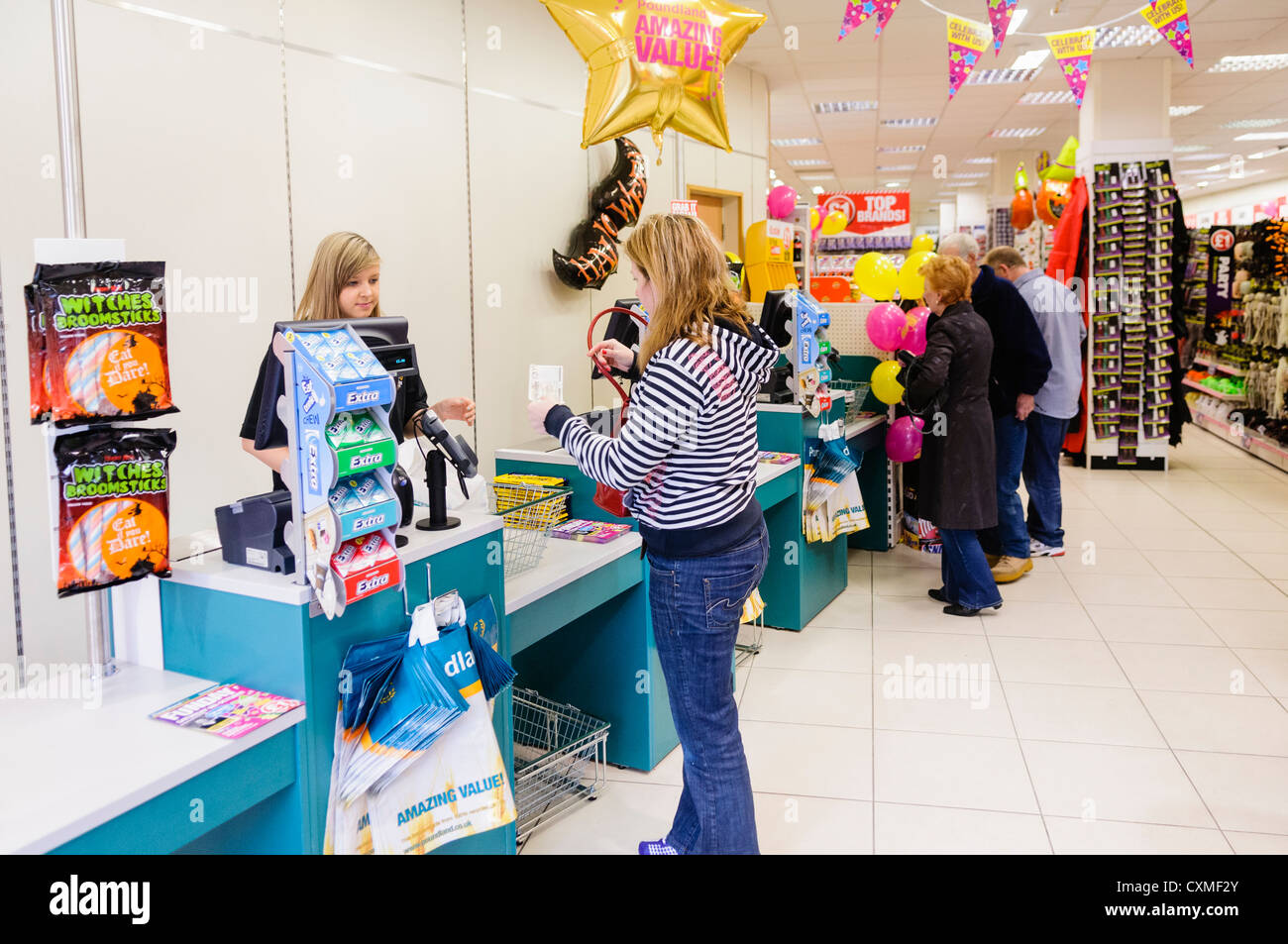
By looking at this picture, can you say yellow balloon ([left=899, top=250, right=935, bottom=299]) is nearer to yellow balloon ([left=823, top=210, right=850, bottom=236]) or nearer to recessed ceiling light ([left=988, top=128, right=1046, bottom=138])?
yellow balloon ([left=823, top=210, right=850, bottom=236])

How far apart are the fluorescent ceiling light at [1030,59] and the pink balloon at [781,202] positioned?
2858 millimetres

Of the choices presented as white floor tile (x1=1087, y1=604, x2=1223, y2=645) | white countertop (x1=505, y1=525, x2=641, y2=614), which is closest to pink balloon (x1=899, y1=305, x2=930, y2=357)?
white floor tile (x1=1087, y1=604, x2=1223, y2=645)

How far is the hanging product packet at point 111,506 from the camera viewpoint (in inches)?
75.2

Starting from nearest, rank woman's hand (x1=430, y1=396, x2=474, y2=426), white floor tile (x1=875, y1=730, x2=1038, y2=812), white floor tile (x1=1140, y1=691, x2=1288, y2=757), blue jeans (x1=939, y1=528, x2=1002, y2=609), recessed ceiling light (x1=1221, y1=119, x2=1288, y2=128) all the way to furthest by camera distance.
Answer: woman's hand (x1=430, y1=396, x2=474, y2=426)
white floor tile (x1=875, y1=730, x2=1038, y2=812)
white floor tile (x1=1140, y1=691, x2=1288, y2=757)
blue jeans (x1=939, y1=528, x2=1002, y2=609)
recessed ceiling light (x1=1221, y1=119, x2=1288, y2=128)

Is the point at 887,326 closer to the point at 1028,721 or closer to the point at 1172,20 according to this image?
the point at 1172,20

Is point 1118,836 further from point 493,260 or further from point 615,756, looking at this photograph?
point 493,260

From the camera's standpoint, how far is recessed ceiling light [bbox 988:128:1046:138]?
13.4m

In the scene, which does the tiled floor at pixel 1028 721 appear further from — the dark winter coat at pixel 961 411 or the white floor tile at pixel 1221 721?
the dark winter coat at pixel 961 411

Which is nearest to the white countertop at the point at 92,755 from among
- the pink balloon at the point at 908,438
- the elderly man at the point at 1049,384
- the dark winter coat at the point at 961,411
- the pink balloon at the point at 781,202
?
the dark winter coat at the point at 961,411

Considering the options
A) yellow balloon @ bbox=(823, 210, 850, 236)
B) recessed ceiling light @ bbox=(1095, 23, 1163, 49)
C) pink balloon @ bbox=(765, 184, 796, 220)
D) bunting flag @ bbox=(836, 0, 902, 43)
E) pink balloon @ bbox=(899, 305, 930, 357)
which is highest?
recessed ceiling light @ bbox=(1095, 23, 1163, 49)

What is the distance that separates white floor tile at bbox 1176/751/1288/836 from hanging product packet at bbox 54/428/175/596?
9.92 ft

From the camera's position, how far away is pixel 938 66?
934 cm
